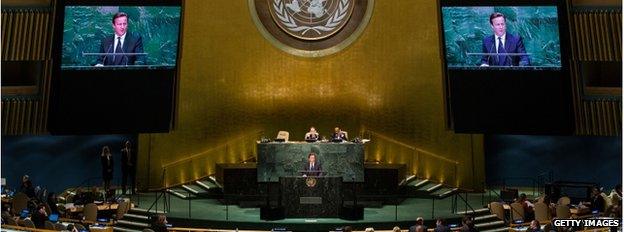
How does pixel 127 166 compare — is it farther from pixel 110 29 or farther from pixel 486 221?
pixel 486 221

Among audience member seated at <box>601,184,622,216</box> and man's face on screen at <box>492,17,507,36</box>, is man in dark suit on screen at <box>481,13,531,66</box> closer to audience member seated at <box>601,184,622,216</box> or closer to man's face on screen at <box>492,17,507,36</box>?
man's face on screen at <box>492,17,507,36</box>

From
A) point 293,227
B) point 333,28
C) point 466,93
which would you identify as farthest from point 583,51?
point 293,227

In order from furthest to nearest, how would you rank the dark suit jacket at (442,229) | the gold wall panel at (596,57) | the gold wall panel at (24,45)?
the gold wall panel at (24,45), the gold wall panel at (596,57), the dark suit jacket at (442,229)

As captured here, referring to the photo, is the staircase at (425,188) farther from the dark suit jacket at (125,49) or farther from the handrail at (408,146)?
the dark suit jacket at (125,49)

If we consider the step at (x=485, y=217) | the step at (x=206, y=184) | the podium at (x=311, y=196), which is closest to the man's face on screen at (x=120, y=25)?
the step at (x=206, y=184)

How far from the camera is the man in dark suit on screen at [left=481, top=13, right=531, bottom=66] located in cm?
2033

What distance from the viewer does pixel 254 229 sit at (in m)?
19.1

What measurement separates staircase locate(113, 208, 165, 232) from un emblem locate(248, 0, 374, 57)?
19.7ft

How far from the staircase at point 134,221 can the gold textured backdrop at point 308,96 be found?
9.75 ft

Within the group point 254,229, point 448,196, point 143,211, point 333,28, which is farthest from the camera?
point 333,28

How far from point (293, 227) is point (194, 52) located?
6.40 meters

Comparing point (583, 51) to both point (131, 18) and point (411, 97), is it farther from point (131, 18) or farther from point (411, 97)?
point (131, 18)

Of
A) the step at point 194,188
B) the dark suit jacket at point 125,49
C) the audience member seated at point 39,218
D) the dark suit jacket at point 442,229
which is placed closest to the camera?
the dark suit jacket at point 442,229

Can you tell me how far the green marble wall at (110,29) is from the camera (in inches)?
805
